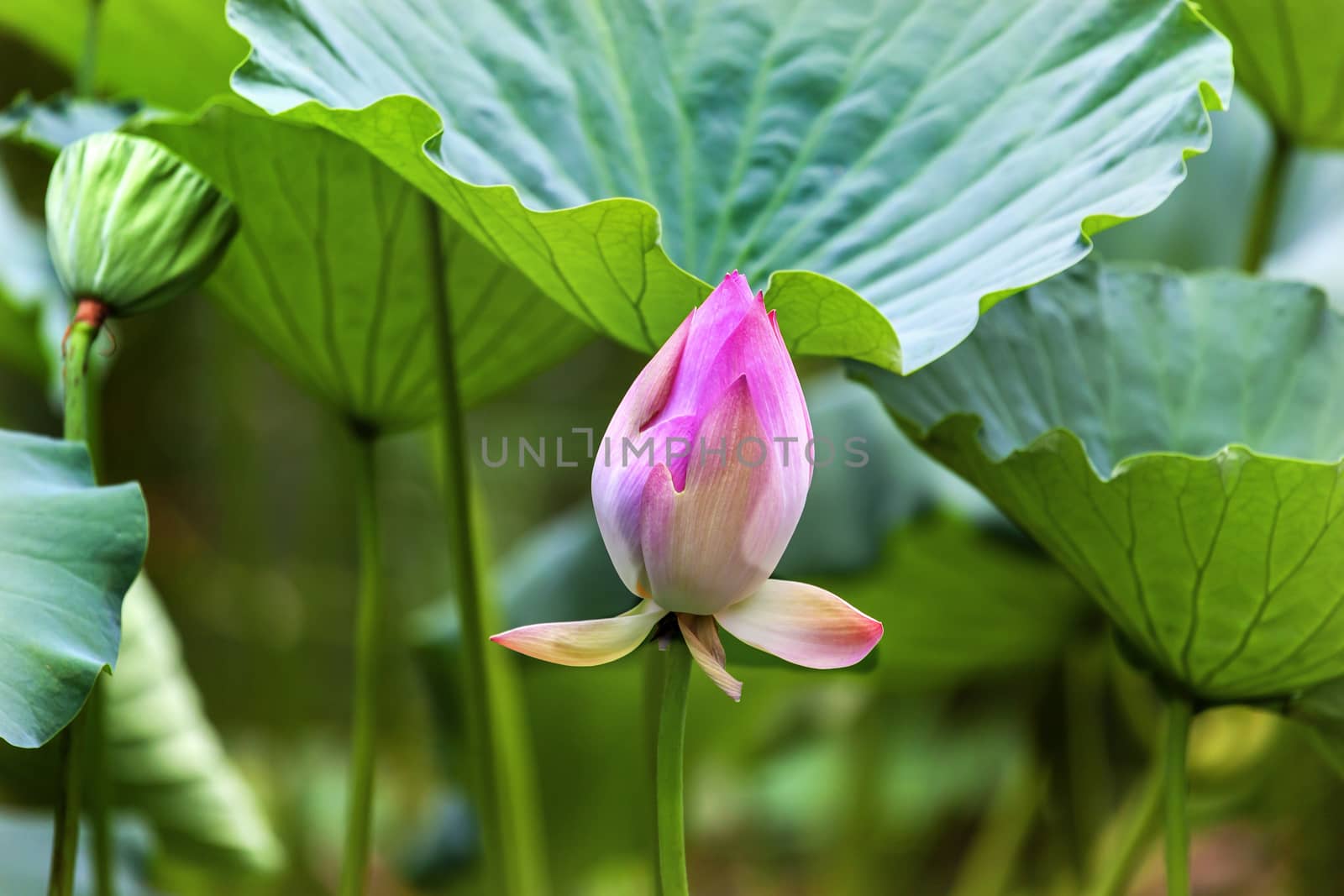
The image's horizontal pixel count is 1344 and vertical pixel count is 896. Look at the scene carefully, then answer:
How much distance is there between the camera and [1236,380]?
1.55 ft

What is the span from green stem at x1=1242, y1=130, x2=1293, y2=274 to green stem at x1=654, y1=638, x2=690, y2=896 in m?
0.48

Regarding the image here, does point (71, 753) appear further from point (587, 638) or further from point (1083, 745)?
point (1083, 745)

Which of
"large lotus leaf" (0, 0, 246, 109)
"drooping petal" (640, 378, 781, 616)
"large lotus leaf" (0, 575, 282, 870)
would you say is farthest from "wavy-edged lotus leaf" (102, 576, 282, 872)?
"drooping petal" (640, 378, 781, 616)

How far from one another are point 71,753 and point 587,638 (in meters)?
0.18

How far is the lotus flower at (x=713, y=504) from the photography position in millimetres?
267

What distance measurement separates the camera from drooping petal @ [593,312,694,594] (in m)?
0.27

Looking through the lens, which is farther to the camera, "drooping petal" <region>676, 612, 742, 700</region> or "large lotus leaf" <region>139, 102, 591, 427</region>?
"large lotus leaf" <region>139, 102, 591, 427</region>

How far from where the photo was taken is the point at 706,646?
28cm

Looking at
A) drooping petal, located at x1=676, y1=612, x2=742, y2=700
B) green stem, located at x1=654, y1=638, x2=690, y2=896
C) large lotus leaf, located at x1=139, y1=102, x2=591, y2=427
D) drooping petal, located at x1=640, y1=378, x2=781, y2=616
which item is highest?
large lotus leaf, located at x1=139, y1=102, x2=591, y2=427

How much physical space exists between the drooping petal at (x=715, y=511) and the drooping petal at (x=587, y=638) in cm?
1

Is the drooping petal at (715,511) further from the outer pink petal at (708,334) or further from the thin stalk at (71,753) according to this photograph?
the thin stalk at (71,753)

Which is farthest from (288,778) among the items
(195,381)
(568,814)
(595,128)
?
(595,128)

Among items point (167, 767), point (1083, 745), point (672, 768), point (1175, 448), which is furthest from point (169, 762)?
point (1083, 745)

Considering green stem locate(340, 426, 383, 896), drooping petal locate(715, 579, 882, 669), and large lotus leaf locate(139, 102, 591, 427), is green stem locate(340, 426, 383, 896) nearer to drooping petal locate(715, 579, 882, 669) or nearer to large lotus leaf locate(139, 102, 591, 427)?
large lotus leaf locate(139, 102, 591, 427)
